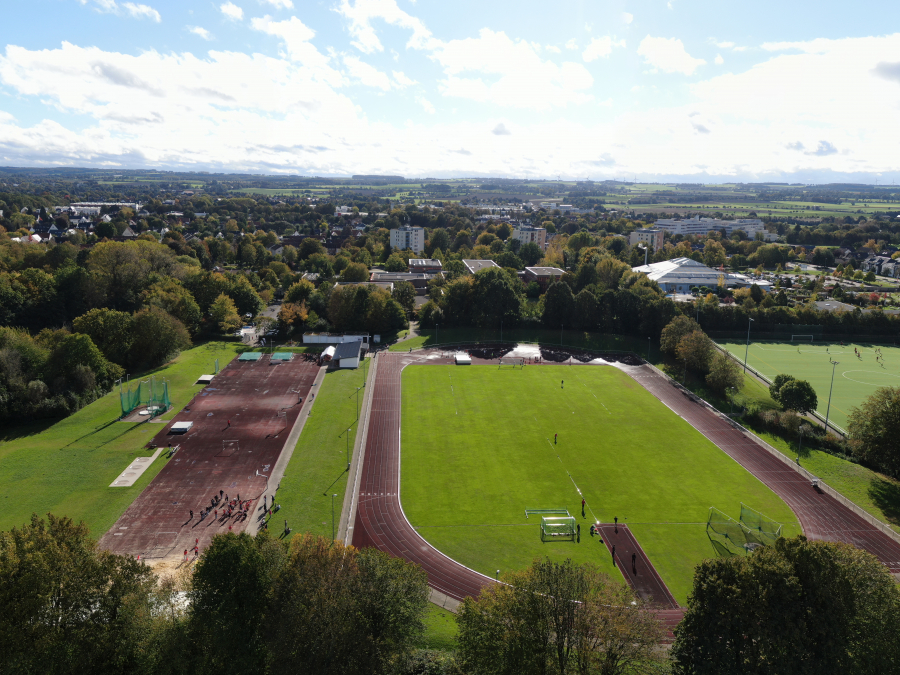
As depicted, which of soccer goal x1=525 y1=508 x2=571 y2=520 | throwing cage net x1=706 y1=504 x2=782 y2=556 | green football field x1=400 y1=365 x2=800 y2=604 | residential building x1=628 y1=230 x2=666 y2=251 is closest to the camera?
throwing cage net x1=706 y1=504 x2=782 y2=556

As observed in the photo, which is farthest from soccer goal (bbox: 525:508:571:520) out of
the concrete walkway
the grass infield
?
the grass infield

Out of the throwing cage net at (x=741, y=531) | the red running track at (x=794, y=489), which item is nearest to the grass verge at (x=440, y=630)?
the throwing cage net at (x=741, y=531)

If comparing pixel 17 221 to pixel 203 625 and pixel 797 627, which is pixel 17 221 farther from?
pixel 797 627

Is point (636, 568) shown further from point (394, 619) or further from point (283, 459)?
point (283, 459)

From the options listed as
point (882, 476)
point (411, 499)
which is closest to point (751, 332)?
point (882, 476)

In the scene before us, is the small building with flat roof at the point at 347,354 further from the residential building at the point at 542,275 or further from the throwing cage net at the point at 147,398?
the residential building at the point at 542,275

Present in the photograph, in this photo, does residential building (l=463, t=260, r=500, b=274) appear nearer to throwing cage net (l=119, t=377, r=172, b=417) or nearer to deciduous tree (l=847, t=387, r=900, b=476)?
throwing cage net (l=119, t=377, r=172, b=417)

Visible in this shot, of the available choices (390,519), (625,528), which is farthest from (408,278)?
(625,528)
